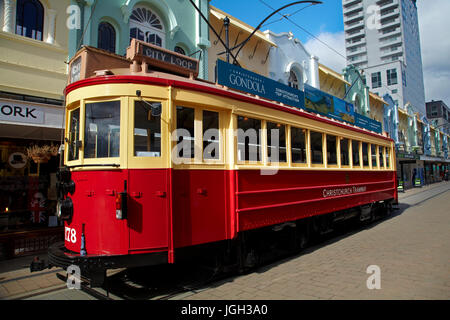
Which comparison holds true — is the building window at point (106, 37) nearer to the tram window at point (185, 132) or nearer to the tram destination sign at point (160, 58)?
the tram destination sign at point (160, 58)

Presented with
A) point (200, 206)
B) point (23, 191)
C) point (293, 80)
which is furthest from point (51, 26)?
point (293, 80)

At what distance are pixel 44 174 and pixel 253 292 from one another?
6600 mm

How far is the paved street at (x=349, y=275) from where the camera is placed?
4.33 meters

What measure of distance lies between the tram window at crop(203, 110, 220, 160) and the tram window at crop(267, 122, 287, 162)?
122 cm

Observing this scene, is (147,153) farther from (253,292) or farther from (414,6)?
(414,6)

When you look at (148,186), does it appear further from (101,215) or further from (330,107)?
(330,107)

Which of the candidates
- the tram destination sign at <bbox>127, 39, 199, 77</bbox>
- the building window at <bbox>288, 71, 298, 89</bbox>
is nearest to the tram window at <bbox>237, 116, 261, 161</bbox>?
the tram destination sign at <bbox>127, 39, 199, 77</bbox>

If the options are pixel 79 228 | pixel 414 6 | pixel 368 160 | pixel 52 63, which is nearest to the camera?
pixel 79 228

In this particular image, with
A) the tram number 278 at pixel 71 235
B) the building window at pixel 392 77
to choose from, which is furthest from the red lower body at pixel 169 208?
the building window at pixel 392 77

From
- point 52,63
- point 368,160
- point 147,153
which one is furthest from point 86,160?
point 368,160

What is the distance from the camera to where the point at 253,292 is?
14.6 feet
